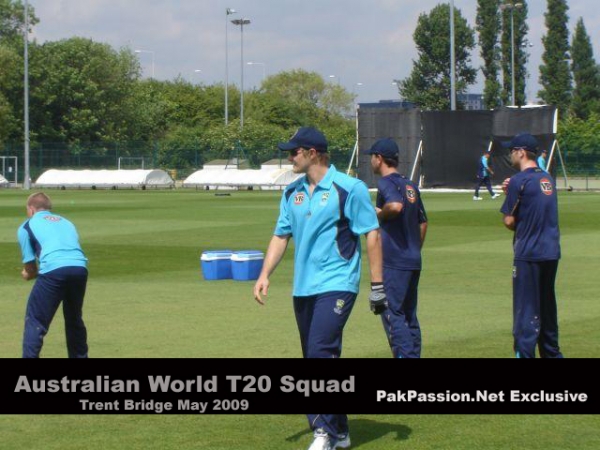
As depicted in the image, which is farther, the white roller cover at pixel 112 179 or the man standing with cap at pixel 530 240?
the white roller cover at pixel 112 179

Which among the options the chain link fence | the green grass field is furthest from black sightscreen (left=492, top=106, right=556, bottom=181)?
the chain link fence

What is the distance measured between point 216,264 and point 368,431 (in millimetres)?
10097

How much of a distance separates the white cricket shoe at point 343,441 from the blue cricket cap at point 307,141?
71.3 inches

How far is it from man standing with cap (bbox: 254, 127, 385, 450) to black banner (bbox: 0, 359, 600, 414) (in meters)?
1.84

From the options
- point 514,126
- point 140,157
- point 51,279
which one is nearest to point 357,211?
point 51,279

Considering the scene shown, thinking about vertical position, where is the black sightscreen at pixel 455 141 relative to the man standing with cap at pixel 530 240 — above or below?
above

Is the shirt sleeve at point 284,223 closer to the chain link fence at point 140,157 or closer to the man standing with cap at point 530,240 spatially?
the man standing with cap at point 530,240

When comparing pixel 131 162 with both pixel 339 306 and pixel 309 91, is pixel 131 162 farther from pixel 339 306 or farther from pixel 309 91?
pixel 309 91

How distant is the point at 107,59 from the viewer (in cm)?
10000

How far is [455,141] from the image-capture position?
54812 mm

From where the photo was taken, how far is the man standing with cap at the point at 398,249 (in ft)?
33.1

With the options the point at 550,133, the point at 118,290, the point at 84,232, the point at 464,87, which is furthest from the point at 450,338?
the point at 464,87

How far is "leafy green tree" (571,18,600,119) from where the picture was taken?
110 m

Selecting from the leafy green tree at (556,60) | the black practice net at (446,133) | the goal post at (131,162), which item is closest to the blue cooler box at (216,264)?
the black practice net at (446,133)
